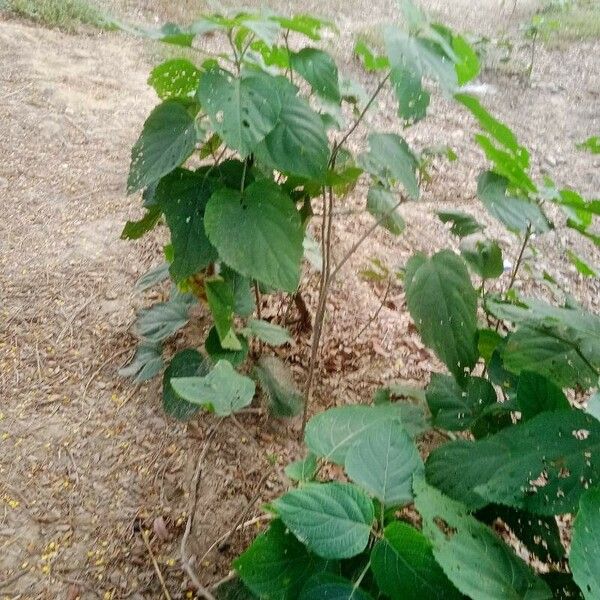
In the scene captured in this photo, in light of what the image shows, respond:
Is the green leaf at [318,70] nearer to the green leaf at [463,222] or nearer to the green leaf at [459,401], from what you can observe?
the green leaf at [463,222]

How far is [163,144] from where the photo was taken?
891 mm

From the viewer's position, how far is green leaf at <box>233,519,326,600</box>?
71 cm

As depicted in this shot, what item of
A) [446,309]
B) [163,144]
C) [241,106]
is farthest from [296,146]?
[446,309]

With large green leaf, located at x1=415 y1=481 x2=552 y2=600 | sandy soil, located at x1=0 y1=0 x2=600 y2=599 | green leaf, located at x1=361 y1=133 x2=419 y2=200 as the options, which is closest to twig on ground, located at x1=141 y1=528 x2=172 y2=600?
sandy soil, located at x1=0 y1=0 x2=600 y2=599

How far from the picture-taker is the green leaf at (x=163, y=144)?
871 mm

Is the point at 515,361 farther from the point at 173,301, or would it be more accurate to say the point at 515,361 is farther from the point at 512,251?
the point at 512,251

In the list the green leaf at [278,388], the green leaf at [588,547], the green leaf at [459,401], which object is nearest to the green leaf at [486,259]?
the green leaf at [459,401]

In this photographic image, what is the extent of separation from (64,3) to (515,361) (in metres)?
3.24

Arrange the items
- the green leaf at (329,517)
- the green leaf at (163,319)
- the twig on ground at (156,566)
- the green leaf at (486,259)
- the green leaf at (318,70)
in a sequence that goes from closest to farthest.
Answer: the green leaf at (329,517)
the green leaf at (318,70)
the twig on ground at (156,566)
the green leaf at (486,259)
the green leaf at (163,319)

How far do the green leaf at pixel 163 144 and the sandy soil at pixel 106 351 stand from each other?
0.55 meters

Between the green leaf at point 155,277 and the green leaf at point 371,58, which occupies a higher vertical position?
the green leaf at point 371,58

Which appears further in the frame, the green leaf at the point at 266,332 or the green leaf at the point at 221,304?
the green leaf at the point at 266,332

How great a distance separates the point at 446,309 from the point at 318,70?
16.9 inches

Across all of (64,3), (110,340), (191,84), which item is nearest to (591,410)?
(191,84)
